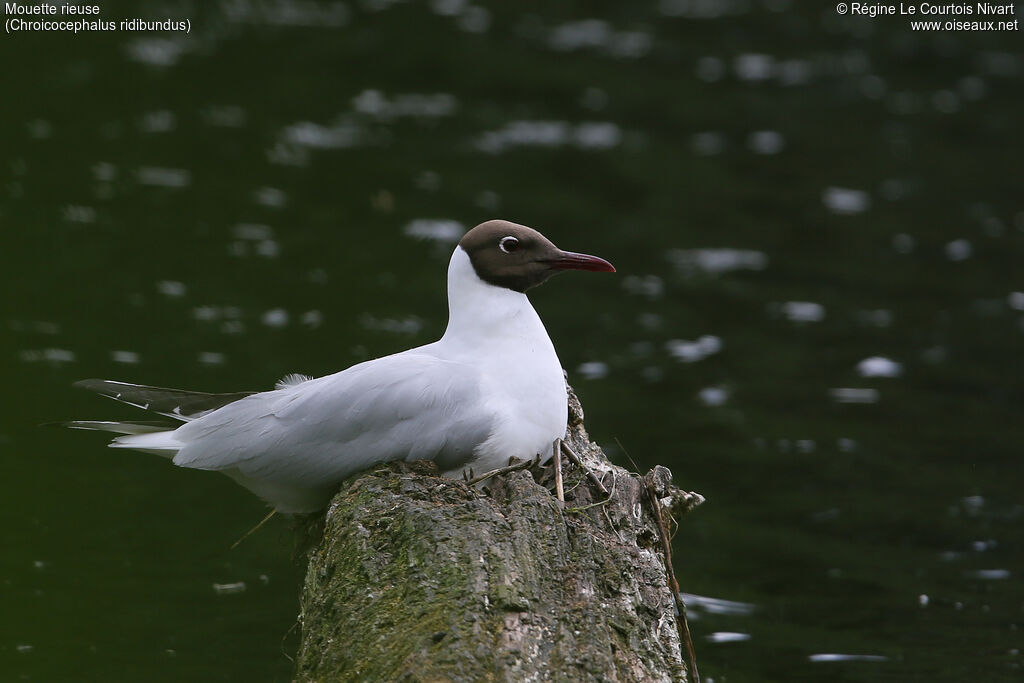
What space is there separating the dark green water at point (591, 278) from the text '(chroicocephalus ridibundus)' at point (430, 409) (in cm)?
166

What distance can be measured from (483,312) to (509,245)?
373 mm

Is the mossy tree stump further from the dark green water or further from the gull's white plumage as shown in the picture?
the dark green water

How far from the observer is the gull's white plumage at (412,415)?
6.04 meters

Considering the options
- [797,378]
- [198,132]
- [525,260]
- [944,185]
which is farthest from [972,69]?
[525,260]

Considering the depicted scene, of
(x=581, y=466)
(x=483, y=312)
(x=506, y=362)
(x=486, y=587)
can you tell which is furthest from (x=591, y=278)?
(x=486, y=587)

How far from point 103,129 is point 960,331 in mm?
9787

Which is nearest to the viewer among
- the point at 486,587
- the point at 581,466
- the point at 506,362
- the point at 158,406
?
the point at 486,587

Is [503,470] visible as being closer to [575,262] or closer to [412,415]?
[412,415]

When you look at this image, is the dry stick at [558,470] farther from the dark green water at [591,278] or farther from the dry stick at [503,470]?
the dark green water at [591,278]

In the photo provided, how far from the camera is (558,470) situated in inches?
229

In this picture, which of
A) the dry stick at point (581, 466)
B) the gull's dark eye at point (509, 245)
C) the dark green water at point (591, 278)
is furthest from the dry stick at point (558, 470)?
the dark green water at point (591, 278)

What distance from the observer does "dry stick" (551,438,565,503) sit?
571cm

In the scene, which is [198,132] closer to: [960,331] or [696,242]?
[696,242]

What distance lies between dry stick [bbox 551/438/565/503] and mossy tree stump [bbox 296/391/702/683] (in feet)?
0.22
